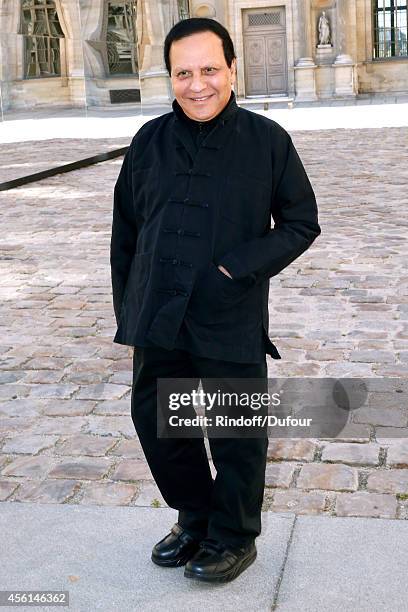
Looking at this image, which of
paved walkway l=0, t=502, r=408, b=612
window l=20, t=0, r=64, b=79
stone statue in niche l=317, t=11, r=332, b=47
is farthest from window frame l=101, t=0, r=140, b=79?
paved walkway l=0, t=502, r=408, b=612

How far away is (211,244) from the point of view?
9.70ft

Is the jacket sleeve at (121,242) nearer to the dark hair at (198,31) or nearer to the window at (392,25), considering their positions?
the dark hair at (198,31)

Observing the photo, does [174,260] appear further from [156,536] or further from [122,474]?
[122,474]

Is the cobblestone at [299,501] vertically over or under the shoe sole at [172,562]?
under

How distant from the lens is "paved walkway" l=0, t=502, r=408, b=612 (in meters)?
3.05

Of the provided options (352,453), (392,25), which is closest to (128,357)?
(352,453)

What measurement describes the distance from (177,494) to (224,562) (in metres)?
0.26

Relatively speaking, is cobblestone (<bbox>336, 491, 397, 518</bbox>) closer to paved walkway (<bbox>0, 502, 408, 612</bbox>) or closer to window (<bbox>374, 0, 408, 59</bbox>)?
paved walkway (<bbox>0, 502, 408, 612</bbox>)

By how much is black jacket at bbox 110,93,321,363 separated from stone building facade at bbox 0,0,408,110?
968 inches

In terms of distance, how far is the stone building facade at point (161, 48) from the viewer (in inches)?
1127

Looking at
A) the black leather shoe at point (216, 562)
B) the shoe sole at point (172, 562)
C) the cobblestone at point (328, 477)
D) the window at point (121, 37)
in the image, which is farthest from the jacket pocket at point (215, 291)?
the window at point (121, 37)

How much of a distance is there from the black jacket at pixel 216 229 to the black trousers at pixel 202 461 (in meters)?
0.07

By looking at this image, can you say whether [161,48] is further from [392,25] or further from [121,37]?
[392,25]

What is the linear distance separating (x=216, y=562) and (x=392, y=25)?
32253 millimetres
